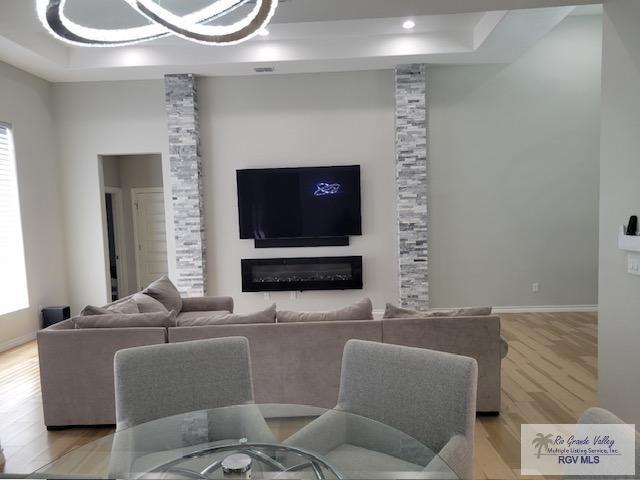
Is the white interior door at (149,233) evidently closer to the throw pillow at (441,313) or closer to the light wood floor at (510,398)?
the light wood floor at (510,398)

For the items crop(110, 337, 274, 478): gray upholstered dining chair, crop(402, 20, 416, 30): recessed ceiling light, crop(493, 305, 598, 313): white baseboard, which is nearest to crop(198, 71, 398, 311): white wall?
crop(402, 20, 416, 30): recessed ceiling light

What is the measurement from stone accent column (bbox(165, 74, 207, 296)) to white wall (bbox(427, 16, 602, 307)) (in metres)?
3.13

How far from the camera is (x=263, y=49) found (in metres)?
5.30

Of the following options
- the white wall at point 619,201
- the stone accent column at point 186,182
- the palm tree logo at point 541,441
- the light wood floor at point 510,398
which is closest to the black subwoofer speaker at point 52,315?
the light wood floor at point 510,398

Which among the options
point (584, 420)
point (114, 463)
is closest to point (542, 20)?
point (584, 420)

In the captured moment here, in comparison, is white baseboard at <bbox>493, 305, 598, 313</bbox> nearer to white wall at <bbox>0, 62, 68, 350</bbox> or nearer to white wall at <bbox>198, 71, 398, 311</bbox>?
white wall at <bbox>198, 71, 398, 311</bbox>

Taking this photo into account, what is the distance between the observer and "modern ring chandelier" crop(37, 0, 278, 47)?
1.77m

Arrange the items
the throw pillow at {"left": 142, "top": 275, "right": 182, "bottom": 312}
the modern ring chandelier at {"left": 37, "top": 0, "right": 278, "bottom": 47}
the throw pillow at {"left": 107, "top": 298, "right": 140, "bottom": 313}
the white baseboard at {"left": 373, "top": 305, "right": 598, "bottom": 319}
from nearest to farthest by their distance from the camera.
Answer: the modern ring chandelier at {"left": 37, "top": 0, "right": 278, "bottom": 47}, the throw pillow at {"left": 107, "top": 298, "right": 140, "bottom": 313}, the throw pillow at {"left": 142, "top": 275, "right": 182, "bottom": 312}, the white baseboard at {"left": 373, "top": 305, "right": 598, "bottom": 319}

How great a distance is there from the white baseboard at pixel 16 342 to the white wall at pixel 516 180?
16.8 ft

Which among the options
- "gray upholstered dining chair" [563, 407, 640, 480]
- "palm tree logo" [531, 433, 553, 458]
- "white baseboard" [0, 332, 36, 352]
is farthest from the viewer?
"white baseboard" [0, 332, 36, 352]

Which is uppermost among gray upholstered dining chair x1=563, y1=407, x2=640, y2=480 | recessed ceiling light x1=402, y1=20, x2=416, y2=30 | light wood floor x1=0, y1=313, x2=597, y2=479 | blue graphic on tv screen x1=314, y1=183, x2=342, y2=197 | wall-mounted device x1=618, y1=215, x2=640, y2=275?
recessed ceiling light x1=402, y1=20, x2=416, y2=30

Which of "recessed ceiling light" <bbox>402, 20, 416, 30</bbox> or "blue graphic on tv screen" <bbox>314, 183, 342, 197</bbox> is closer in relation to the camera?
"recessed ceiling light" <bbox>402, 20, 416, 30</bbox>

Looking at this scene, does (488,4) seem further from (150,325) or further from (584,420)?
(150,325)

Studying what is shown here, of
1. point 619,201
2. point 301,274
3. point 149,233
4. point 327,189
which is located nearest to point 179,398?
point 619,201
